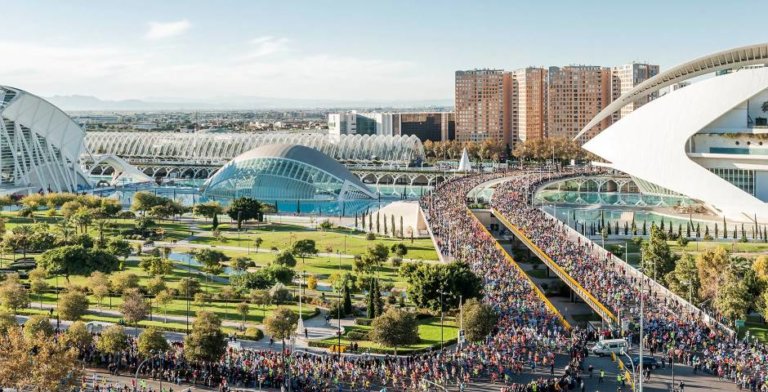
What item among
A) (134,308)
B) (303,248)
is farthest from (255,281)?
(303,248)

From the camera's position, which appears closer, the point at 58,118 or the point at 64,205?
the point at 64,205

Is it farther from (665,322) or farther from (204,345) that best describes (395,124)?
(204,345)

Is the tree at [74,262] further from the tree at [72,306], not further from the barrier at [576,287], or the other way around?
the barrier at [576,287]

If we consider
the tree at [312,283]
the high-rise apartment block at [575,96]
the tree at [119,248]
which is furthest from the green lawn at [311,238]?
the high-rise apartment block at [575,96]

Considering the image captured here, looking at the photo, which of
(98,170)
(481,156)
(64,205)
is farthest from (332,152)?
(64,205)

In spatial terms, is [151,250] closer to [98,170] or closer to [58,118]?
[58,118]

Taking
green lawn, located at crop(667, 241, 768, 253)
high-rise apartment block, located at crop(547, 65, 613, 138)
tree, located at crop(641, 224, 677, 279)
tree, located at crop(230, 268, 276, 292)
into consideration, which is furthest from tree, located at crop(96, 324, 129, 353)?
high-rise apartment block, located at crop(547, 65, 613, 138)
